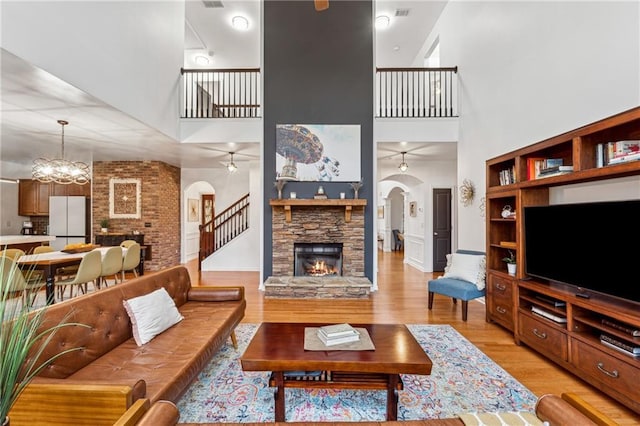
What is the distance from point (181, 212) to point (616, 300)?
8320mm

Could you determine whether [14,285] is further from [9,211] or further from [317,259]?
[9,211]

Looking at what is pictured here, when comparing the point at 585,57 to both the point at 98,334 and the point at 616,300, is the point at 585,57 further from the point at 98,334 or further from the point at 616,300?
the point at 98,334

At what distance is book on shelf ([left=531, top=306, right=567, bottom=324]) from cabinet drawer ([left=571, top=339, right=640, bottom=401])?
0.21 metres

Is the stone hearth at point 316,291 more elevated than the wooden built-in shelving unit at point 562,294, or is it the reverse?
the wooden built-in shelving unit at point 562,294

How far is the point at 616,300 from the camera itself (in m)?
2.24

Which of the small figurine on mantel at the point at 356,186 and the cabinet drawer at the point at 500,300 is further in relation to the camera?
the small figurine on mantel at the point at 356,186

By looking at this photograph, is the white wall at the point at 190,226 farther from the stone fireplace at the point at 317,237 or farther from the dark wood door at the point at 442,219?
the dark wood door at the point at 442,219

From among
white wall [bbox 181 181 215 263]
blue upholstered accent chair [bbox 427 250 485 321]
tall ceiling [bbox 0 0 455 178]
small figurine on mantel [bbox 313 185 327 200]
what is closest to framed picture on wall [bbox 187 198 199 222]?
white wall [bbox 181 181 215 263]

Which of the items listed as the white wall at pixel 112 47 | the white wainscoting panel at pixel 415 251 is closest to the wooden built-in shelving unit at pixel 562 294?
the white wainscoting panel at pixel 415 251

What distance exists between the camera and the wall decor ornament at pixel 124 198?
22.3 feet

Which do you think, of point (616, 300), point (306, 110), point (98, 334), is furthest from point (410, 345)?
point (306, 110)

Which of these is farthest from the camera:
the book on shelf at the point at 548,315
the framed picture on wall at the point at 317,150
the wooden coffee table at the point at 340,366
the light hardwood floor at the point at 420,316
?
A: the framed picture on wall at the point at 317,150

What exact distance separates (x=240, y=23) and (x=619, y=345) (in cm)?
781

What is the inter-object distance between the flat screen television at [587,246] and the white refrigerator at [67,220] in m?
8.59
